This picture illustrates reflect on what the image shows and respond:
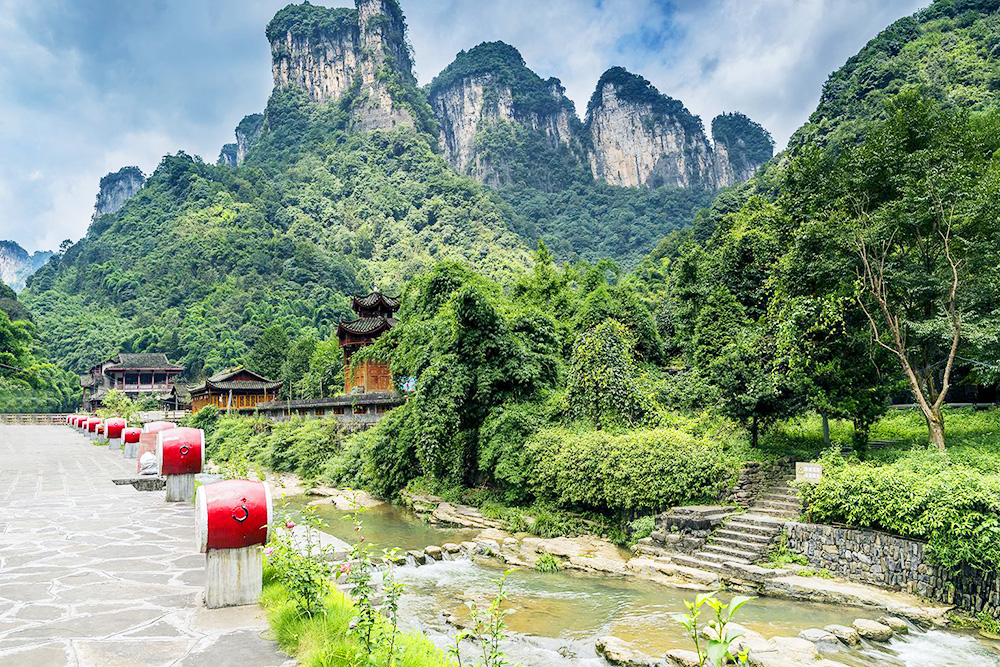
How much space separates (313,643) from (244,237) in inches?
3982

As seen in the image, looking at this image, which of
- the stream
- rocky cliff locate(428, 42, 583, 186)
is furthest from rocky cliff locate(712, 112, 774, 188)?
the stream

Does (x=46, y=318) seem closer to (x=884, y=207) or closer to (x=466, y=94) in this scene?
(x=884, y=207)

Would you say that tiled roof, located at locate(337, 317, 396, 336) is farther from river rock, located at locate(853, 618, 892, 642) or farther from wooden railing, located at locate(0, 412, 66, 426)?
wooden railing, located at locate(0, 412, 66, 426)

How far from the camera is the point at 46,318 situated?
88188 millimetres

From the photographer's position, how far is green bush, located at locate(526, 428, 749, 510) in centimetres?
1399

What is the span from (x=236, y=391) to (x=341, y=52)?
434 ft

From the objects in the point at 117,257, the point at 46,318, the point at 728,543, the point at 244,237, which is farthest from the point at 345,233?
the point at 728,543

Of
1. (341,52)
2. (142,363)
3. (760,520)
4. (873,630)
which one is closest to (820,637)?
(873,630)

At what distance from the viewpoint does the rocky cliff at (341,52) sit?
487 feet

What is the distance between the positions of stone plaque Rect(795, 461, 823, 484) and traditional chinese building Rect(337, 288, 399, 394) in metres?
24.2

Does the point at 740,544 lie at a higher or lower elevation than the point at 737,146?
lower

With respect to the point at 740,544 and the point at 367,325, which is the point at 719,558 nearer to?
the point at 740,544

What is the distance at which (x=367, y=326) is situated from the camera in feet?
116

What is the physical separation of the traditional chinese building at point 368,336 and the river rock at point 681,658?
2699cm
